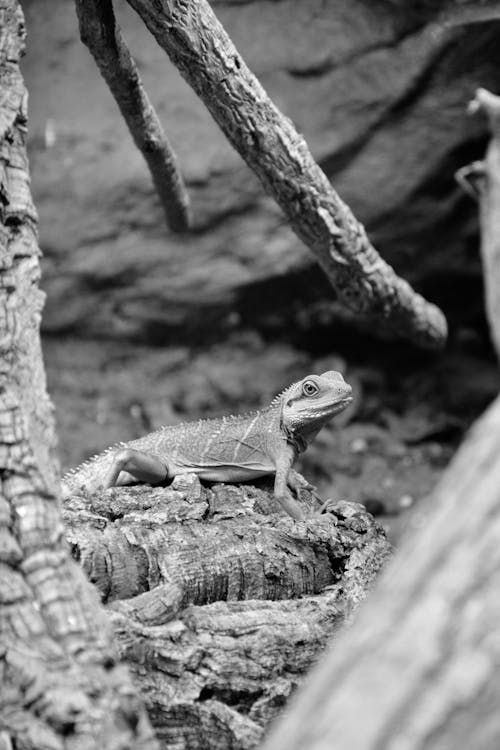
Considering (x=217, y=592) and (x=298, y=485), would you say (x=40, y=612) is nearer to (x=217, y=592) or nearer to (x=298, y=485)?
(x=217, y=592)

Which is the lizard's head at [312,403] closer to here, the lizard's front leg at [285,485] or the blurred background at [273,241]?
the lizard's front leg at [285,485]

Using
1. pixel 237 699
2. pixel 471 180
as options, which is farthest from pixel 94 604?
pixel 471 180

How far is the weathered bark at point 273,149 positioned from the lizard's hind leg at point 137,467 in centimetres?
156

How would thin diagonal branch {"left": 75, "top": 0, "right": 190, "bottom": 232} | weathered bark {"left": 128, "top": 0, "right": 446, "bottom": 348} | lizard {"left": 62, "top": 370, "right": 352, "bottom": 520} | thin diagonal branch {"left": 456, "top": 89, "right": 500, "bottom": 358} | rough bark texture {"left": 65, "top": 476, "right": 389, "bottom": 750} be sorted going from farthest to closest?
lizard {"left": 62, "top": 370, "right": 352, "bottom": 520} → thin diagonal branch {"left": 75, "top": 0, "right": 190, "bottom": 232} → weathered bark {"left": 128, "top": 0, "right": 446, "bottom": 348} → rough bark texture {"left": 65, "top": 476, "right": 389, "bottom": 750} → thin diagonal branch {"left": 456, "top": 89, "right": 500, "bottom": 358}

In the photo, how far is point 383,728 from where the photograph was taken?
1359 mm

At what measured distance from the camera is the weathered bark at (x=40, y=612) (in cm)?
198

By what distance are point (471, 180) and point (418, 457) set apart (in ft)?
20.2

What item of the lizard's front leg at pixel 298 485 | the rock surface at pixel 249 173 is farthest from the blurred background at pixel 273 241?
the lizard's front leg at pixel 298 485

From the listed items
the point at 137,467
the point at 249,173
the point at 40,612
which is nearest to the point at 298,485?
the point at 137,467

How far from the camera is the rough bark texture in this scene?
2760mm

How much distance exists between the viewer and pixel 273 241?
7.98 metres

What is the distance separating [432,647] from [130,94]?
12.3 feet

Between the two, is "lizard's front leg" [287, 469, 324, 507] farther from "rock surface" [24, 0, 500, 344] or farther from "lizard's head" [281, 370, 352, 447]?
"rock surface" [24, 0, 500, 344]

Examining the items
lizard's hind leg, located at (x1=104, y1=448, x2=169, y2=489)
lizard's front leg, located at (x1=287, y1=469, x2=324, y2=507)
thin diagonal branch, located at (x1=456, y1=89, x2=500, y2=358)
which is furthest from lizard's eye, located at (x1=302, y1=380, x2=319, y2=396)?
thin diagonal branch, located at (x1=456, y1=89, x2=500, y2=358)
